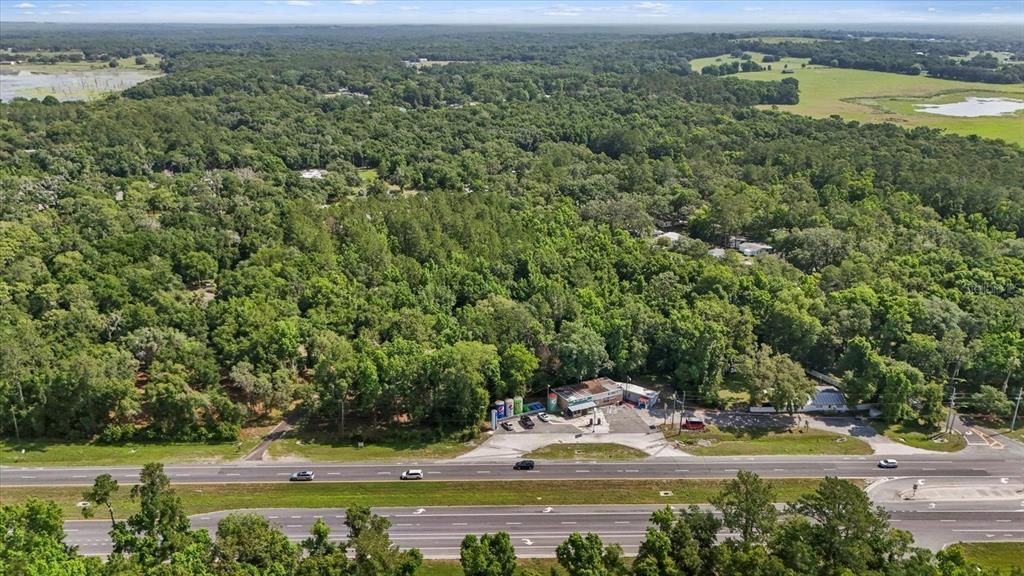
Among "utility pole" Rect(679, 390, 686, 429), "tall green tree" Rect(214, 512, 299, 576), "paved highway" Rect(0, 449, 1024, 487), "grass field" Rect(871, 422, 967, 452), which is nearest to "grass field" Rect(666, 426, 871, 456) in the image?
"paved highway" Rect(0, 449, 1024, 487)

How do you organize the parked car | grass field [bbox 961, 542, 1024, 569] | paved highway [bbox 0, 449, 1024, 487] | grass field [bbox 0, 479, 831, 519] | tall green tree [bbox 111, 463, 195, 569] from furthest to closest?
the parked car < paved highway [bbox 0, 449, 1024, 487] < grass field [bbox 0, 479, 831, 519] < grass field [bbox 961, 542, 1024, 569] < tall green tree [bbox 111, 463, 195, 569]

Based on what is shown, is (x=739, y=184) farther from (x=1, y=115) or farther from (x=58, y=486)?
(x=1, y=115)

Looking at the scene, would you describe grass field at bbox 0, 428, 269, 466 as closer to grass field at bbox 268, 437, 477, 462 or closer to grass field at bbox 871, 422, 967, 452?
grass field at bbox 268, 437, 477, 462

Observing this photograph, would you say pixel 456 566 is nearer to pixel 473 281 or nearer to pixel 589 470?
pixel 589 470

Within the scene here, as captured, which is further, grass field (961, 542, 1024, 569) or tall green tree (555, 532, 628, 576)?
grass field (961, 542, 1024, 569)

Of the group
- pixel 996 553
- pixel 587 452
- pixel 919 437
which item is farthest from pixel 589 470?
pixel 919 437
